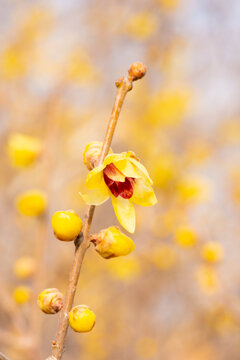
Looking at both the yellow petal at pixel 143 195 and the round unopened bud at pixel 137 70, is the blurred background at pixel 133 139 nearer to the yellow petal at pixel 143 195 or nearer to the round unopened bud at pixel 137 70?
the yellow petal at pixel 143 195

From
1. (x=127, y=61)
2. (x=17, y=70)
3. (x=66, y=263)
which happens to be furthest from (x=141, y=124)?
(x=66, y=263)

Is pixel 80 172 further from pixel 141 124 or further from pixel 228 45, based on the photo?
pixel 228 45

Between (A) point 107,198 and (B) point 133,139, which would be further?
(B) point 133,139

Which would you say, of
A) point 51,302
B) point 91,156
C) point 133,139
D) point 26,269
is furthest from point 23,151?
point 133,139

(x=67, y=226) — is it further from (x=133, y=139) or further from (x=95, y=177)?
(x=133, y=139)

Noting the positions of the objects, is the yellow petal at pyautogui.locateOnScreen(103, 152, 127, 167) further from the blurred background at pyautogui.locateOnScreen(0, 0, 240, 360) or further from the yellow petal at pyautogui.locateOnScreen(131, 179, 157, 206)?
the blurred background at pyautogui.locateOnScreen(0, 0, 240, 360)

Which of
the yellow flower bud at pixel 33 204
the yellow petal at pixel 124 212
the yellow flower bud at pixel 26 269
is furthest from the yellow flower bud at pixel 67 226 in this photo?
the yellow flower bud at pixel 26 269
